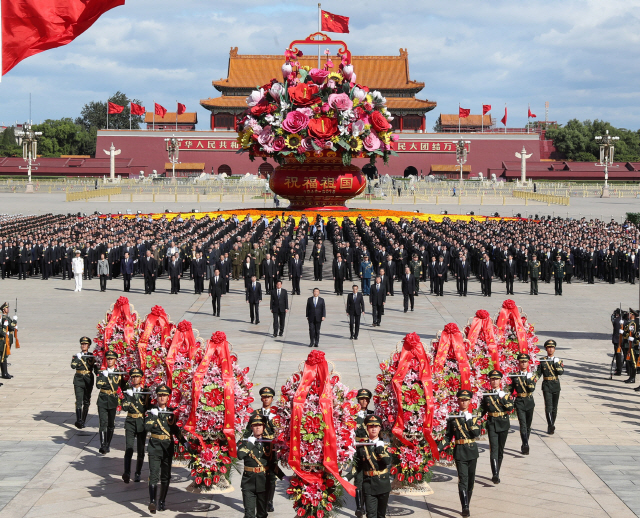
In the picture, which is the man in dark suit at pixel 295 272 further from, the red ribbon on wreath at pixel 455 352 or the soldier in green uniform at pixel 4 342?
the red ribbon on wreath at pixel 455 352

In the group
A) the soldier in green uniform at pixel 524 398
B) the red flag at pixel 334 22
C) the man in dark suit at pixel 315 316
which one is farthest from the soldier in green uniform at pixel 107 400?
the red flag at pixel 334 22

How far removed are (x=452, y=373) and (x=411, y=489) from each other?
4.56 feet

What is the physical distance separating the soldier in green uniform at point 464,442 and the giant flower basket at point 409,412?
0.26m

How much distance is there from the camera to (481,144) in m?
88.8

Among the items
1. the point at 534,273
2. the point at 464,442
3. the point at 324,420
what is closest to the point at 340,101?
the point at 534,273

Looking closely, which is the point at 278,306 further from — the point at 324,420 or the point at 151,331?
the point at 324,420

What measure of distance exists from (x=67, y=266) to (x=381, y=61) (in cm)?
6776

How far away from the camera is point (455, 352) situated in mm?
9766

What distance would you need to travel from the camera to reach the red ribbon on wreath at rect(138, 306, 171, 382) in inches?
420

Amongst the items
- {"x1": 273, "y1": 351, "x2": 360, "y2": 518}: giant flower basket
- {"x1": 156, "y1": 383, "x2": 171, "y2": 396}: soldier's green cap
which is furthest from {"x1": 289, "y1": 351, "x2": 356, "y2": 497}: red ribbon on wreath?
{"x1": 156, "y1": 383, "x2": 171, "y2": 396}: soldier's green cap

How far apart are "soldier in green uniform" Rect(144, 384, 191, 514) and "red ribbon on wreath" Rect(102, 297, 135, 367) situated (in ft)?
→ 7.35

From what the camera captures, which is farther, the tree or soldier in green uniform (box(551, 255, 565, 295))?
the tree

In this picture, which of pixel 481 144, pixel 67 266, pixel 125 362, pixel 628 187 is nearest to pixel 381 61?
pixel 481 144

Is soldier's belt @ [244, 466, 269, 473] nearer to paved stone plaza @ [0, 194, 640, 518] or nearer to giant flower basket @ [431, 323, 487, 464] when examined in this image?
paved stone plaza @ [0, 194, 640, 518]
